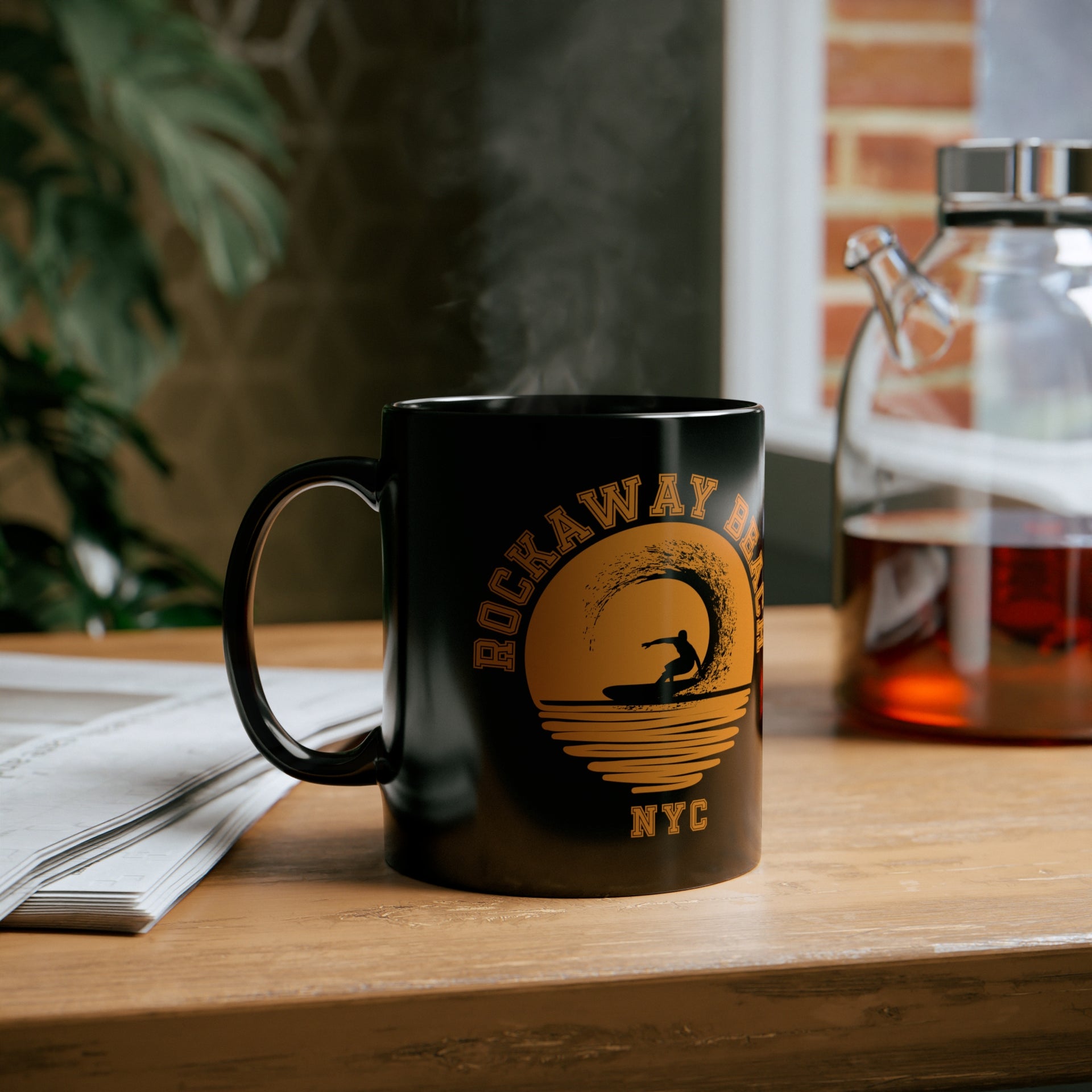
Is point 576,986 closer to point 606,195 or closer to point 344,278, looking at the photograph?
point 606,195

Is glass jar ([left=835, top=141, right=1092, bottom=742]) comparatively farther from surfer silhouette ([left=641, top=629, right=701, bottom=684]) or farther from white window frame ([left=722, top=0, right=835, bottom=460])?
white window frame ([left=722, top=0, right=835, bottom=460])

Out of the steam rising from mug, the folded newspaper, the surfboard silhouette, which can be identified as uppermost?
the steam rising from mug

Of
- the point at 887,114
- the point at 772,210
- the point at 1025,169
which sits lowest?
the point at 1025,169

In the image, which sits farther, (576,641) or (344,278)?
(344,278)

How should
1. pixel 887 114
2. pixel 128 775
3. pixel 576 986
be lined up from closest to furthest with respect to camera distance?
pixel 576 986, pixel 128 775, pixel 887 114

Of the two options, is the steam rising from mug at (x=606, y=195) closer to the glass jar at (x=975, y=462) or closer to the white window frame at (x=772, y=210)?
the white window frame at (x=772, y=210)

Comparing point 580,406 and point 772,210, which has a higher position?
point 772,210

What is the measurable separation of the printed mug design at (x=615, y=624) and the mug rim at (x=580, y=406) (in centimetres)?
3

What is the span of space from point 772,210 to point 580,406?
1221 mm

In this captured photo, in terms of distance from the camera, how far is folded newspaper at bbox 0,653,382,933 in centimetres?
38

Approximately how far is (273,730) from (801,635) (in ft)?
1.55

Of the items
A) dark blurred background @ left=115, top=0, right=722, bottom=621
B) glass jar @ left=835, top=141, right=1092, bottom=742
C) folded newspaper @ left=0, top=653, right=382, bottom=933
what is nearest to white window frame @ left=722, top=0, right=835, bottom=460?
dark blurred background @ left=115, top=0, right=722, bottom=621

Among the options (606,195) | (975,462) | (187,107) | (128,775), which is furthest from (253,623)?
(606,195)

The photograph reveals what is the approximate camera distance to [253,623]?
1.40 feet
